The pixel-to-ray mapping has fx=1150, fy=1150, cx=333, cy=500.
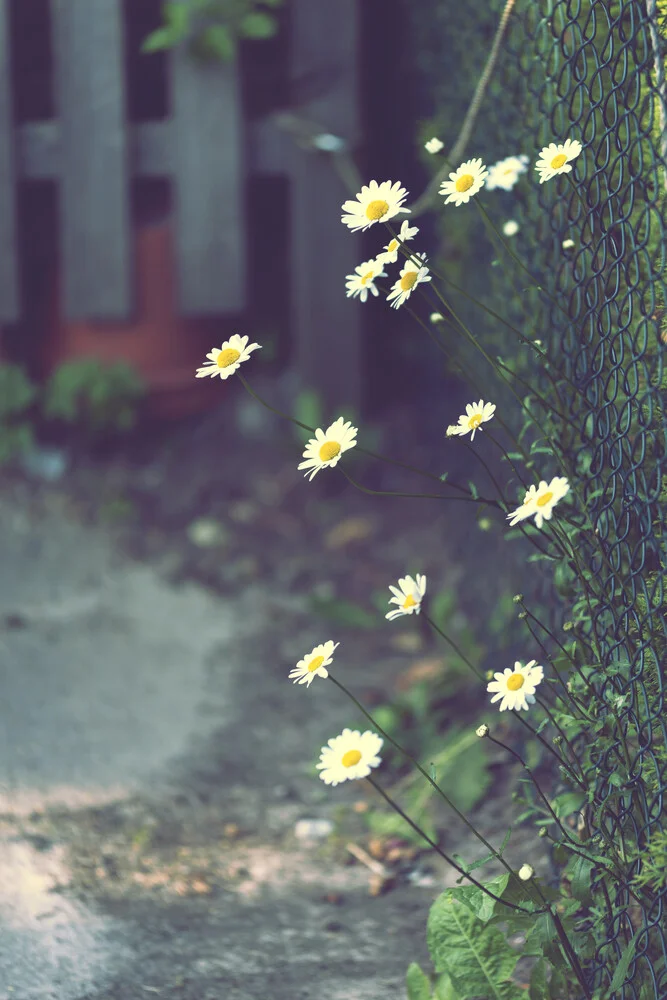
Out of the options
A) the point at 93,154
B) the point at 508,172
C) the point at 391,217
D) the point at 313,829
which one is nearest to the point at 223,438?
the point at 93,154

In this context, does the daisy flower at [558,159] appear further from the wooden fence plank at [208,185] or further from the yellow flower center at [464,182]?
the wooden fence plank at [208,185]

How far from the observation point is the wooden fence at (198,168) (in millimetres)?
3549

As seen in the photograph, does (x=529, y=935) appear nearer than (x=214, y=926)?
Yes

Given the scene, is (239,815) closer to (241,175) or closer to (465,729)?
(465,729)

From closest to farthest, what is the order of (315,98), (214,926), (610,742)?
1. (610,742)
2. (214,926)
3. (315,98)

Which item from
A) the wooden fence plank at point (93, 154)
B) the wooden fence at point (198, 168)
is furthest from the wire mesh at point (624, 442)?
the wooden fence plank at point (93, 154)

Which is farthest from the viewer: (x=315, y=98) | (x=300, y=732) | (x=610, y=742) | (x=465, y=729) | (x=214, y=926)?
(x=315, y=98)

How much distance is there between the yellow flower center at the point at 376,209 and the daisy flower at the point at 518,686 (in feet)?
1.95

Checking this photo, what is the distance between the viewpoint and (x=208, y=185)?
361 centimetres

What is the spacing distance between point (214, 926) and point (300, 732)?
0.74 m

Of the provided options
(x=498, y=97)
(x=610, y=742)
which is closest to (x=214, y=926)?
(x=610, y=742)

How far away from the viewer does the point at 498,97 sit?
2.28 metres

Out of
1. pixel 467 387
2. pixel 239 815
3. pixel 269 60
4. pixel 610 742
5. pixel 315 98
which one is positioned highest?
pixel 269 60

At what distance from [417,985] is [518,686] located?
1.77 ft
